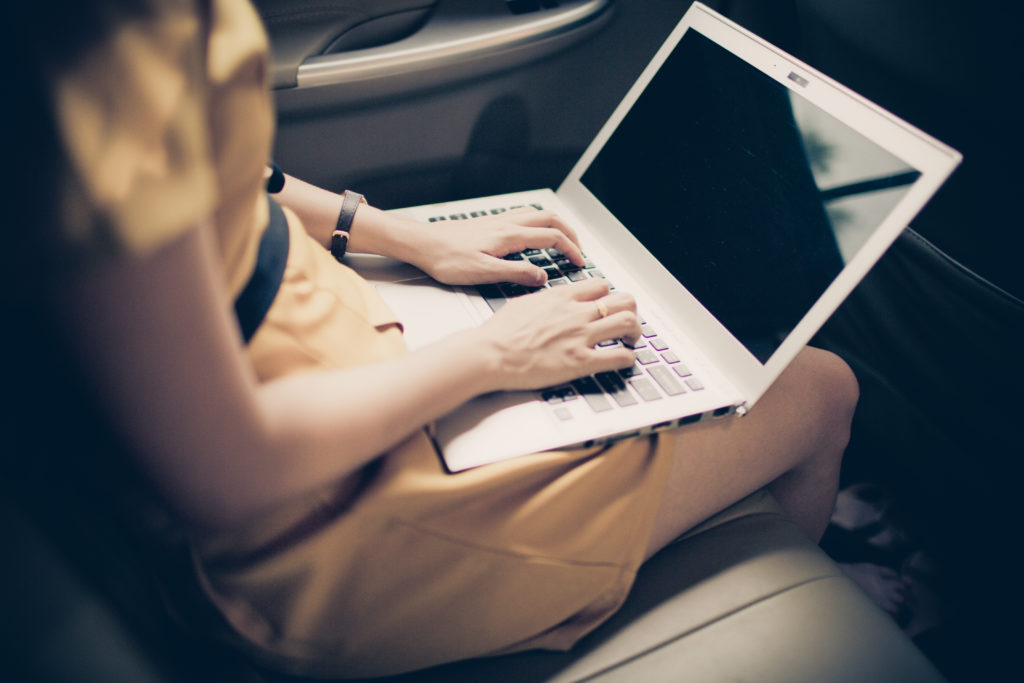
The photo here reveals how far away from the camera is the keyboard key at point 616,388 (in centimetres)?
64

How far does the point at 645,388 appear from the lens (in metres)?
0.65

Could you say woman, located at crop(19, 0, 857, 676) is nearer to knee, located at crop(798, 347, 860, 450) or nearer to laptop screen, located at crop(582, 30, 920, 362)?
knee, located at crop(798, 347, 860, 450)

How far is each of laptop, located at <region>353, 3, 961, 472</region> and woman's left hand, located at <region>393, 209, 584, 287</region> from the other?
24mm

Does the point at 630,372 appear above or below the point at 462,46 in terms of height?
below

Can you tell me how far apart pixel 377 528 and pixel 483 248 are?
400 mm

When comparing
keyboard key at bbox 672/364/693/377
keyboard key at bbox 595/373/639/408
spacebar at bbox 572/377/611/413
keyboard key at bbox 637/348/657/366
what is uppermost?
keyboard key at bbox 672/364/693/377

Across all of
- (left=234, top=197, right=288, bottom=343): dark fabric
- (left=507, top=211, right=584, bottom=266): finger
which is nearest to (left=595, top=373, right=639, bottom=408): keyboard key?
(left=507, top=211, right=584, bottom=266): finger

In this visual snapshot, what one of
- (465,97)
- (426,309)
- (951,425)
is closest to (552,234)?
(426,309)

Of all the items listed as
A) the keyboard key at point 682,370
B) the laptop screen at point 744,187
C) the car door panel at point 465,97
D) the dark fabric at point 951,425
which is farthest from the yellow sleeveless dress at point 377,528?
the dark fabric at point 951,425

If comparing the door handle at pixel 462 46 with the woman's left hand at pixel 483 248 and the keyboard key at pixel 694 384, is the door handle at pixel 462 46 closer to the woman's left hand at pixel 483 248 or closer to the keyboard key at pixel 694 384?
the woman's left hand at pixel 483 248

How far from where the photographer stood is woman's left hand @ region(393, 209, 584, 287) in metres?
0.76

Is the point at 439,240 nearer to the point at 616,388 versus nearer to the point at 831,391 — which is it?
the point at 616,388

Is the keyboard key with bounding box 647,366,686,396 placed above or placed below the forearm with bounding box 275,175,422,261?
above

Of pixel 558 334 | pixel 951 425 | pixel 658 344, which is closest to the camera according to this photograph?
pixel 558 334
